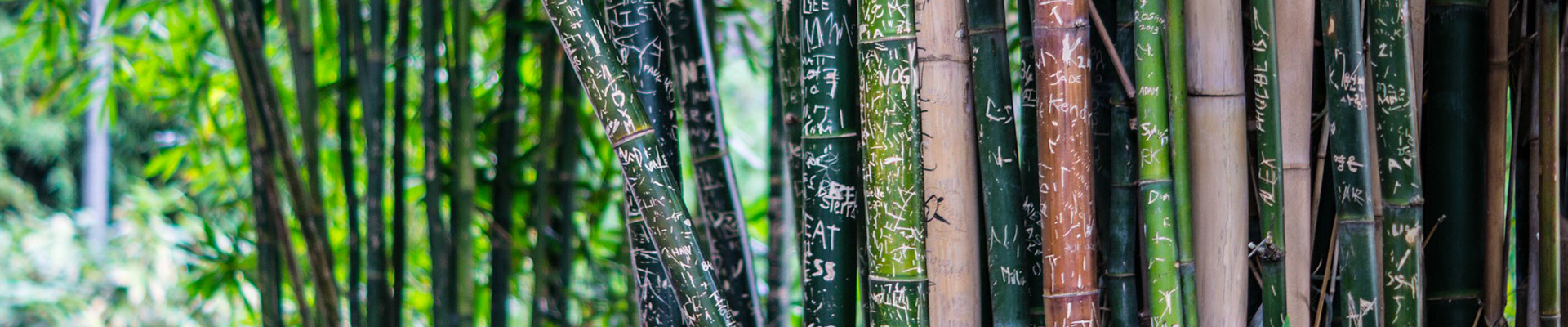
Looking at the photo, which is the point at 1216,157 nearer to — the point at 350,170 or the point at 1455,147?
the point at 1455,147

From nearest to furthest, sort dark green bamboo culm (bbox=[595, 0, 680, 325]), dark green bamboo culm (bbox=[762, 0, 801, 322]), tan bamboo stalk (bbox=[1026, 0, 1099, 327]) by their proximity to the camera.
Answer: tan bamboo stalk (bbox=[1026, 0, 1099, 327])
dark green bamboo culm (bbox=[595, 0, 680, 325])
dark green bamboo culm (bbox=[762, 0, 801, 322])

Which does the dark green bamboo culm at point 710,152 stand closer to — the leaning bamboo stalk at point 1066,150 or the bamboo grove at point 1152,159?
the bamboo grove at point 1152,159

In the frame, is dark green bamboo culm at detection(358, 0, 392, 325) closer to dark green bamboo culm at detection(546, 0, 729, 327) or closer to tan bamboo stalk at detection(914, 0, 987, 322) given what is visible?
dark green bamboo culm at detection(546, 0, 729, 327)

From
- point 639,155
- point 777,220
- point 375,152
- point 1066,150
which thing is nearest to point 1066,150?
point 1066,150

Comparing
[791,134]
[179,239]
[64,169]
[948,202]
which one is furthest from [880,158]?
[64,169]

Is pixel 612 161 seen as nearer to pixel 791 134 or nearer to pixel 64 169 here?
pixel 791 134

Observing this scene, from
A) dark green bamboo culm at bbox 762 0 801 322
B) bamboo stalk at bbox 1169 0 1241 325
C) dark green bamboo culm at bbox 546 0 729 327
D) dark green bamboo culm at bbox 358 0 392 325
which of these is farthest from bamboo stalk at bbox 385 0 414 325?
bamboo stalk at bbox 1169 0 1241 325

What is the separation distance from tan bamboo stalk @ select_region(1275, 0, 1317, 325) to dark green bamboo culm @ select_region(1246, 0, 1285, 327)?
0.01 m

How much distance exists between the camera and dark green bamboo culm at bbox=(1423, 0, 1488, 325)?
60 cm

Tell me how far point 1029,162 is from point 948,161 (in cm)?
6

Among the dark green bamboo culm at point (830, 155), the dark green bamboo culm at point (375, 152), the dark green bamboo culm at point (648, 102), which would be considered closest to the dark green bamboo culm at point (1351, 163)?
the dark green bamboo culm at point (830, 155)

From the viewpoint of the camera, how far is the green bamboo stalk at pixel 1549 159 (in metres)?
0.56

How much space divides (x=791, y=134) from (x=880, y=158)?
172mm

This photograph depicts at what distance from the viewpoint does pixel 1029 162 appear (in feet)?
2.02
